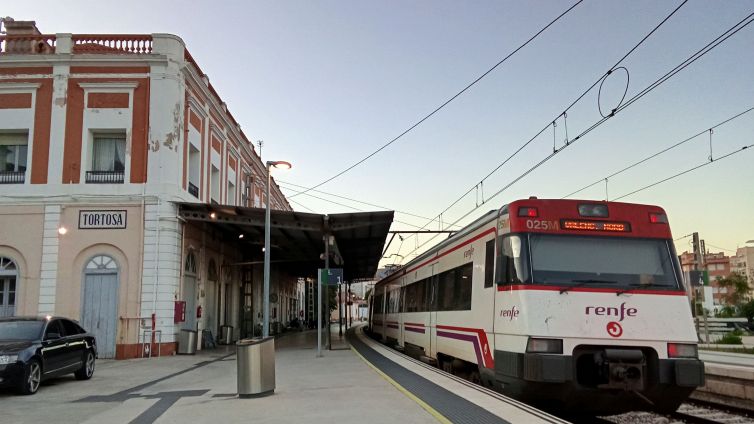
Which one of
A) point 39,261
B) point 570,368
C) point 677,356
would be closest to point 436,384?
point 570,368

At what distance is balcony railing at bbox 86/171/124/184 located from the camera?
2070 cm

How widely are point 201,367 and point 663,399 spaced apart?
1219 cm

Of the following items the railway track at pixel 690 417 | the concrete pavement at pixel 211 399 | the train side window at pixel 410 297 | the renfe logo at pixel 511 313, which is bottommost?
the railway track at pixel 690 417

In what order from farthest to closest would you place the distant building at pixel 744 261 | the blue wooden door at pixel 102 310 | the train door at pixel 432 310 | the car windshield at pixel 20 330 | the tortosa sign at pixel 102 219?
the distant building at pixel 744 261 < the tortosa sign at pixel 102 219 < the blue wooden door at pixel 102 310 < the train door at pixel 432 310 < the car windshield at pixel 20 330

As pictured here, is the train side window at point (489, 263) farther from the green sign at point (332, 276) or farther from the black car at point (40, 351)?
the green sign at point (332, 276)

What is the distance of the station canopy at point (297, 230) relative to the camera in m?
21.1

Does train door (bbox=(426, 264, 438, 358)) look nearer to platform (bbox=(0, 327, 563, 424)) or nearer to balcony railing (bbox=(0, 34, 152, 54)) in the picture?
platform (bbox=(0, 327, 563, 424))

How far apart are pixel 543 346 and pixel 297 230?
57.4 feet

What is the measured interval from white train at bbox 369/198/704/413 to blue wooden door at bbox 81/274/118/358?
1494 cm

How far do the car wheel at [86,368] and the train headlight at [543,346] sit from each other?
34.1ft

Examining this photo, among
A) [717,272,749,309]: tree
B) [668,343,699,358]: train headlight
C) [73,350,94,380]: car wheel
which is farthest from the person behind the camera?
[717,272,749,309]: tree

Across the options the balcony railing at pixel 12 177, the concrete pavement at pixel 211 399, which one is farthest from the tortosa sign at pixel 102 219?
the concrete pavement at pixel 211 399

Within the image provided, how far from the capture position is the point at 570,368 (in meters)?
7.61

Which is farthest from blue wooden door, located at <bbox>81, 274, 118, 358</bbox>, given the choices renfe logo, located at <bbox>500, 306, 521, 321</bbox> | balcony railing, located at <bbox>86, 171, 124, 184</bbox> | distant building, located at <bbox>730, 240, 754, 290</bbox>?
distant building, located at <bbox>730, 240, 754, 290</bbox>
